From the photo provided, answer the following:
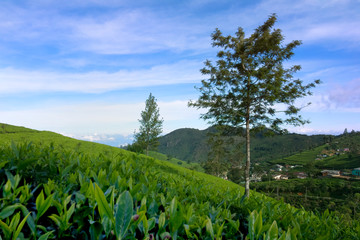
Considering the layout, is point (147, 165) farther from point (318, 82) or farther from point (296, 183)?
point (296, 183)

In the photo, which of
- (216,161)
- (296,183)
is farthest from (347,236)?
(296,183)

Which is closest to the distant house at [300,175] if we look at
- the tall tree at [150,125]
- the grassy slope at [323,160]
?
the grassy slope at [323,160]

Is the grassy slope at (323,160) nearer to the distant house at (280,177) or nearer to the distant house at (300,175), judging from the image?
the distant house at (300,175)

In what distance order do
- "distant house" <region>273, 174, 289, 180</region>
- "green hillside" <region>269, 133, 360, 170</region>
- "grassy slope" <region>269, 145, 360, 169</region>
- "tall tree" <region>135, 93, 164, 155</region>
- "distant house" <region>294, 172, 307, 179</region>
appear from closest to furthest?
1. "tall tree" <region>135, 93, 164, 155</region>
2. "distant house" <region>294, 172, 307, 179</region>
3. "distant house" <region>273, 174, 289, 180</region>
4. "grassy slope" <region>269, 145, 360, 169</region>
5. "green hillside" <region>269, 133, 360, 170</region>

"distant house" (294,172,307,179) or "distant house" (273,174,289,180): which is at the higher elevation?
"distant house" (294,172,307,179)

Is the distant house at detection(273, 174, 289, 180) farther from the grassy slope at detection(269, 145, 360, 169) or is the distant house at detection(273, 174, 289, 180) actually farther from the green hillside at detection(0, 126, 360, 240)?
the green hillside at detection(0, 126, 360, 240)

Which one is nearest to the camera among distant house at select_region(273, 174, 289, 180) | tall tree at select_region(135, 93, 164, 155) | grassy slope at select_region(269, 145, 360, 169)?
tall tree at select_region(135, 93, 164, 155)

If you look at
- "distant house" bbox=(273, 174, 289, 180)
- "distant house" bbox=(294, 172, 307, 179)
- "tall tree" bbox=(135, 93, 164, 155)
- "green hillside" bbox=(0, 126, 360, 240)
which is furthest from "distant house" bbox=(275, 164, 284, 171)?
"green hillside" bbox=(0, 126, 360, 240)

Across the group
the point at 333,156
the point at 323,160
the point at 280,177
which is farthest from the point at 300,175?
the point at 333,156

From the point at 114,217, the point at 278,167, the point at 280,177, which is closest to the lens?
the point at 114,217

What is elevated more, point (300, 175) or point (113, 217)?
point (113, 217)

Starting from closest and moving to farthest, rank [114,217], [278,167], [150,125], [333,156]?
[114,217] → [150,125] → [278,167] → [333,156]

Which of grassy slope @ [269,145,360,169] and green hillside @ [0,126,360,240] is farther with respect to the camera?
grassy slope @ [269,145,360,169]

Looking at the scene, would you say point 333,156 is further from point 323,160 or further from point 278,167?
point 278,167
